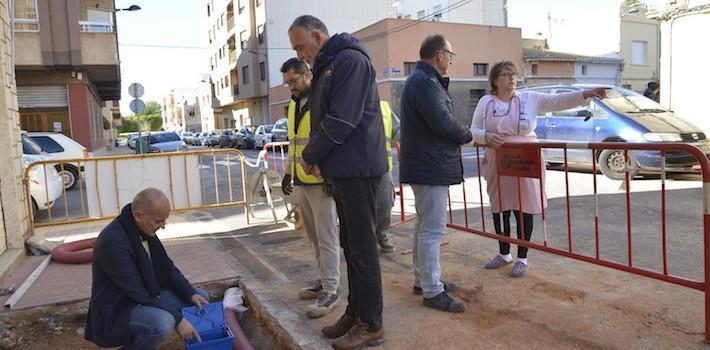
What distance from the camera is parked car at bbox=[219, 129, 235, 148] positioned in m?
36.1

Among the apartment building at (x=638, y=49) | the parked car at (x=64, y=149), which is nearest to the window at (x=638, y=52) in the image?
the apartment building at (x=638, y=49)

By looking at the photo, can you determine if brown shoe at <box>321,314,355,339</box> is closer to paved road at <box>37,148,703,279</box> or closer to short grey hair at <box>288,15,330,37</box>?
short grey hair at <box>288,15,330,37</box>

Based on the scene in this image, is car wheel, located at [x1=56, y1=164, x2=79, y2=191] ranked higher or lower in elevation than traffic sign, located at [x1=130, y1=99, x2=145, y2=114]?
lower

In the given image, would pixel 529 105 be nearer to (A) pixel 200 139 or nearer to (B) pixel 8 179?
(B) pixel 8 179

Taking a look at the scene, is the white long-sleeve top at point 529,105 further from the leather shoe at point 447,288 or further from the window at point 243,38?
the window at point 243,38

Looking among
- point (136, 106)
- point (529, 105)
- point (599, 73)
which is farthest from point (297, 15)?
point (529, 105)

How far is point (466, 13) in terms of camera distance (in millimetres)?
40969

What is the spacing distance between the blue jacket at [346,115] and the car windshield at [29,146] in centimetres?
1055

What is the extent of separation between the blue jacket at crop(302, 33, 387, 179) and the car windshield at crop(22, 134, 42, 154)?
10553 millimetres

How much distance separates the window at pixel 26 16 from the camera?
60.0 feet

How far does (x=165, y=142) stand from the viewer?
84.4 feet

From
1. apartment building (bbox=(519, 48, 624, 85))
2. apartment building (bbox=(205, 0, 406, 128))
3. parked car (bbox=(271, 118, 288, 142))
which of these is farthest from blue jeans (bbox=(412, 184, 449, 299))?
apartment building (bbox=(205, 0, 406, 128))

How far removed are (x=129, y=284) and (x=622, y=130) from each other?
9270 millimetres

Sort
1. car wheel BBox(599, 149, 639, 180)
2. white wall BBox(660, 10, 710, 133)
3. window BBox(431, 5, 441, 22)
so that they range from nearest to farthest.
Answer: car wheel BBox(599, 149, 639, 180)
white wall BBox(660, 10, 710, 133)
window BBox(431, 5, 441, 22)
